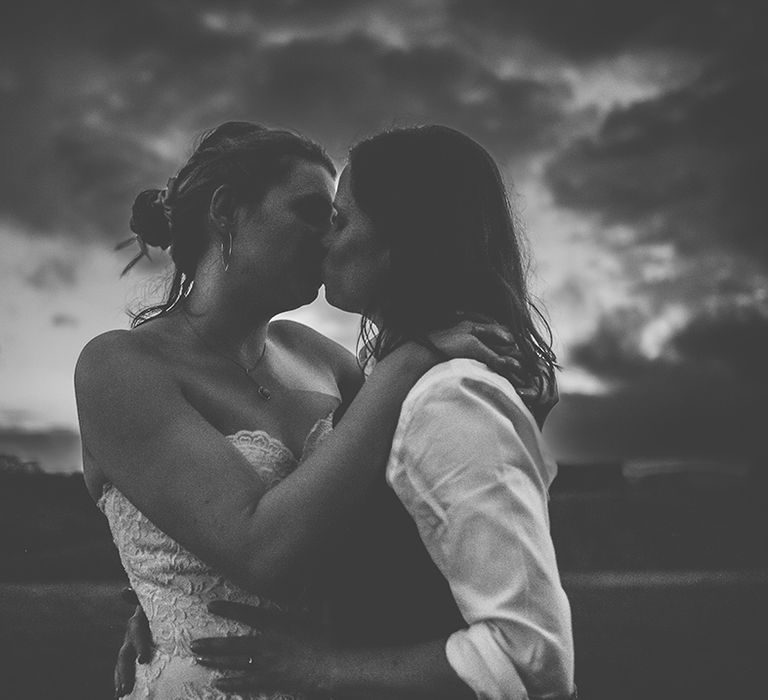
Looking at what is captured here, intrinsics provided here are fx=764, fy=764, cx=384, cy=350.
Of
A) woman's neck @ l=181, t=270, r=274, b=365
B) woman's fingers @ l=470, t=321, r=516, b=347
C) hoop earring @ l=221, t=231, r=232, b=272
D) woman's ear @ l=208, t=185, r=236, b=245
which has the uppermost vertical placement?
woman's ear @ l=208, t=185, r=236, b=245

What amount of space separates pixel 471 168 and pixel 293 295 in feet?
2.44

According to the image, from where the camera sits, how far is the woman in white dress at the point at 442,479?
1.09 metres

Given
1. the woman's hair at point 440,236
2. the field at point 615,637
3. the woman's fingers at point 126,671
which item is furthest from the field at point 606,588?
the woman's hair at point 440,236

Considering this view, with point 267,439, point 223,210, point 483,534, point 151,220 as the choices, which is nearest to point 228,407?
point 267,439

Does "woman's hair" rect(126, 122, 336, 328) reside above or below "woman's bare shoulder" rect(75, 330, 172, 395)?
above

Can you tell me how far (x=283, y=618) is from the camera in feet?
5.05

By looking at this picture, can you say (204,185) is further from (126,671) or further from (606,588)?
(606,588)

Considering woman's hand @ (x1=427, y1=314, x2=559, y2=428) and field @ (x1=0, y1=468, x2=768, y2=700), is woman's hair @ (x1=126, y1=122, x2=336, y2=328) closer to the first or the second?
woman's hand @ (x1=427, y1=314, x2=559, y2=428)

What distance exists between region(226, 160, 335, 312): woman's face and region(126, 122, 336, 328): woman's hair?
46 mm

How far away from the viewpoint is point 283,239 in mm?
1987

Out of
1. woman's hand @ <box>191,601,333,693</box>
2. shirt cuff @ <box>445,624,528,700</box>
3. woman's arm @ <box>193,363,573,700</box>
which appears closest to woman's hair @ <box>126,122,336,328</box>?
woman's hand @ <box>191,601,333,693</box>

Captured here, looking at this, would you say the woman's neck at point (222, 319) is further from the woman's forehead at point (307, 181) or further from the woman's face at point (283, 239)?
the woman's forehead at point (307, 181)

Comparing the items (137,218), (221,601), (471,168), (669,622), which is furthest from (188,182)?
(669,622)

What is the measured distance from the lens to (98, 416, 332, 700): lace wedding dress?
1.70 m
